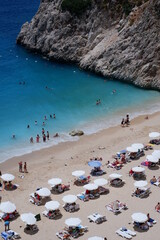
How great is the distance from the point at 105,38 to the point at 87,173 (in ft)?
120

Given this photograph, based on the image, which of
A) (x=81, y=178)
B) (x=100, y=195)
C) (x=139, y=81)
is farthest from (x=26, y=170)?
(x=139, y=81)

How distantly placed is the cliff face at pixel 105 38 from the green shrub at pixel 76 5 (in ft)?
2.48

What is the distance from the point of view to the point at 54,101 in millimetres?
61781

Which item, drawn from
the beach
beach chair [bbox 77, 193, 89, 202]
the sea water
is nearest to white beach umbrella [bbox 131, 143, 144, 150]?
the beach

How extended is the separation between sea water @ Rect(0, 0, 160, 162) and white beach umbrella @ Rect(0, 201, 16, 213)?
1251cm

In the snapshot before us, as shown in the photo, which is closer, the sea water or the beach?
the beach

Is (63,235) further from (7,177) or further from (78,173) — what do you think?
(7,177)

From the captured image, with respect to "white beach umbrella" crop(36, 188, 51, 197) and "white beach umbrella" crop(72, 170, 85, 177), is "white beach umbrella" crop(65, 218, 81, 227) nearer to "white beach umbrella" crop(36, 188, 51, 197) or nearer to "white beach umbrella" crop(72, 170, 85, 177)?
"white beach umbrella" crop(36, 188, 51, 197)

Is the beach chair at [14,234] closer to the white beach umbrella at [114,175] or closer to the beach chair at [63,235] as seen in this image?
the beach chair at [63,235]

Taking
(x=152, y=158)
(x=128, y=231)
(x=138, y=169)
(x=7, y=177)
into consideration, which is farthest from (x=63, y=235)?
(x=152, y=158)

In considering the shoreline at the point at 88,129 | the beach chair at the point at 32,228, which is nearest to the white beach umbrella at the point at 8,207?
the beach chair at the point at 32,228

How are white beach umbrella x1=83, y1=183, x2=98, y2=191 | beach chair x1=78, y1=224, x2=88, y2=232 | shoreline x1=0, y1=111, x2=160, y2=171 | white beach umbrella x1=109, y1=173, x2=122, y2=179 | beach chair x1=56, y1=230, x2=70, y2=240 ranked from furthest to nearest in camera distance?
shoreline x1=0, y1=111, x2=160, y2=171 < white beach umbrella x1=109, y1=173, x2=122, y2=179 < white beach umbrella x1=83, y1=183, x2=98, y2=191 < beach chair x1=78, y1=224, x2=88, y2=232 < beach chair x1=56, y1=230, x2=70, y2=240

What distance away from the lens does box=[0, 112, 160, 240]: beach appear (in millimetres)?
32375

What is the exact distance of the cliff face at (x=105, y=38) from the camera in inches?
2554
